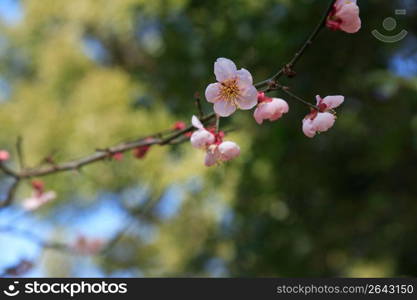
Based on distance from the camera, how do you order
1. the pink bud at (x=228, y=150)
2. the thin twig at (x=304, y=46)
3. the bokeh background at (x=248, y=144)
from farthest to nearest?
the bokeh background at (x=248, y=144) → the pink bud at (x=228, y=150) → the thin twig at (x=304, y=46)

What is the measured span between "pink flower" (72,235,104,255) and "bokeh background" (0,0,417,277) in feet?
0.31

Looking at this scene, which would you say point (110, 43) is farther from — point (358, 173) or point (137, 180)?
point (358, 173)

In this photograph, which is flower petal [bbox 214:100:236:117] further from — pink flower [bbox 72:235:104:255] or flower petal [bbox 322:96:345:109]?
pink flower [bbox 72:235:104:255]

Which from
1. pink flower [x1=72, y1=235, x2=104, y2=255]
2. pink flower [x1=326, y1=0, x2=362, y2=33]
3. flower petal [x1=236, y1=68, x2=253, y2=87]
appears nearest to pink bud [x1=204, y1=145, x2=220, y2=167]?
flower petal [x1=236, y1=68, x2=253, y2=87]

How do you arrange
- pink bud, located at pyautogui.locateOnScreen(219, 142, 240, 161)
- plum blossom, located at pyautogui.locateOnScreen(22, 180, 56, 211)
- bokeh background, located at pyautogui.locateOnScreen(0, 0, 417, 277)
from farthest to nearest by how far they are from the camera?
bokeh background, located at pyautogui.locateOnScreen(0, 0, 417, 277), plum blossom, located at pyautogui.locateOnScreen(22, 180, 56, 211), pink bud, located at pyautogui.locateOnScreen(219, 142, 240, 161)

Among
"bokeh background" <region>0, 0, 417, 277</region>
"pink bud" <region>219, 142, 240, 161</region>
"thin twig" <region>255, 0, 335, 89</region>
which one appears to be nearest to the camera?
"thin twig" <region>255, 0, 335, 89</region>

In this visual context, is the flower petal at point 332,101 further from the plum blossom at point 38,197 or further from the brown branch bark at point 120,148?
the plum blossom at point 38,197

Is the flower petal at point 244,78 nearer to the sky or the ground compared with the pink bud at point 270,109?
→ nearer to the sky

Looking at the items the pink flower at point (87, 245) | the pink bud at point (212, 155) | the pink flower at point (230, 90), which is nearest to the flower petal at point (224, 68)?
the pink flower at point (230, 90)

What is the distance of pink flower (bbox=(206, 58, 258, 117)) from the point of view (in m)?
0.74

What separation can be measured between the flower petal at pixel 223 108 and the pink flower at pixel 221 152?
1.8 inches

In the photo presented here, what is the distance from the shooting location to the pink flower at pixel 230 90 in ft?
2.42

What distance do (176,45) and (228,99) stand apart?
5.04ft

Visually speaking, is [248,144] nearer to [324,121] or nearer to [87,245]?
[87,245]
